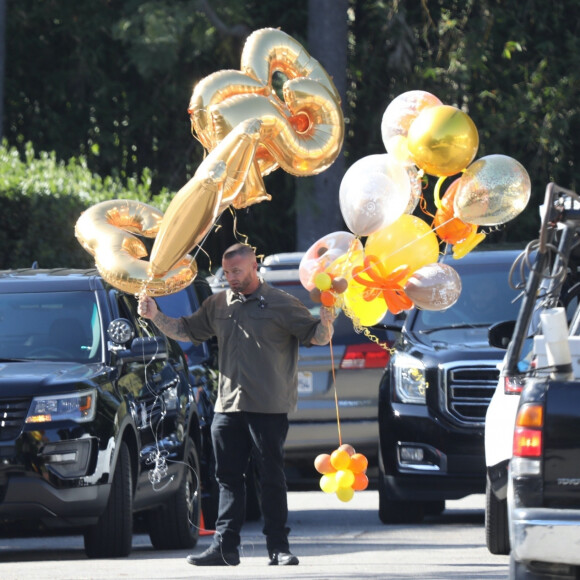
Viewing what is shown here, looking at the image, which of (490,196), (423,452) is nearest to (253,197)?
(490,196)

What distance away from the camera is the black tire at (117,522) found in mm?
10859

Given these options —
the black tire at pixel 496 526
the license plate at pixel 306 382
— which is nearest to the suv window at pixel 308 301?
the license plate at pixel 306 382

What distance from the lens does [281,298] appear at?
10320 millimetres

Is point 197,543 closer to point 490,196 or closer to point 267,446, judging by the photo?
point 267,446

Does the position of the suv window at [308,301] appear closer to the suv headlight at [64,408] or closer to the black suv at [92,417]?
the black suv at [92,417]

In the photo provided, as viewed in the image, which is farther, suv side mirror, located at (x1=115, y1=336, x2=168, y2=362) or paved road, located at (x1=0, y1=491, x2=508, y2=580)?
suv side mirror, located at (x1=115, y1=336, x2=168, y2=362)

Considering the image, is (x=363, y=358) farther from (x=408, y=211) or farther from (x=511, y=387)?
(x=408, y=211)

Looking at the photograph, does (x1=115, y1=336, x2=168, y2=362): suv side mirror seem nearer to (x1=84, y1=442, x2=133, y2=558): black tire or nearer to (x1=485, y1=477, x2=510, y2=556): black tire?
(x1=84, y1=442, x2=133, y2=558): black tire

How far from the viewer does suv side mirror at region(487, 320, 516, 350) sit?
1028cm

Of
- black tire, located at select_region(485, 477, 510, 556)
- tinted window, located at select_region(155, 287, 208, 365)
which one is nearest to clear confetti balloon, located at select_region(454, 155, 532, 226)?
black tire, located at select_region(485, 477, 510, 556)

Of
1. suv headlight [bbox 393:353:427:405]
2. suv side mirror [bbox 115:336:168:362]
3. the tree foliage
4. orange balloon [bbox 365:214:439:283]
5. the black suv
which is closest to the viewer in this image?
orange balloon [bbox 365:214:439:283]

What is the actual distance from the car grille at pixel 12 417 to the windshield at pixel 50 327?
0.83m

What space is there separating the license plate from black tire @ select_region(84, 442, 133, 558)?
374 centimetres

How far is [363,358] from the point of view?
47.8 ft
